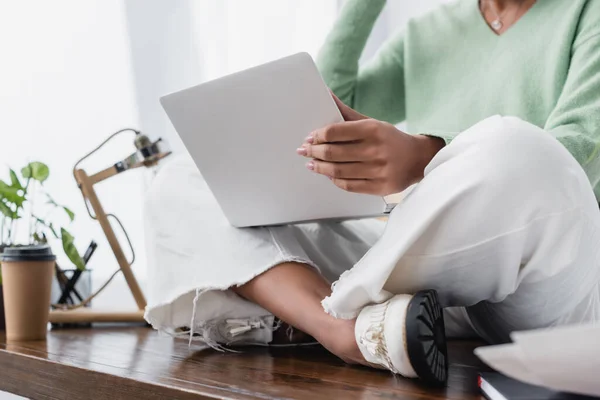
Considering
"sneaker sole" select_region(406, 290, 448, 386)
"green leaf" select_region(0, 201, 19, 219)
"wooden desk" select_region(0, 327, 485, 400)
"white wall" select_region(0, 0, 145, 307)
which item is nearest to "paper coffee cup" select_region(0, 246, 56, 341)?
"wooden desk" select_region(0, 327, 485, 400)

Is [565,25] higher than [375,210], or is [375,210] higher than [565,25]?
[565,25]

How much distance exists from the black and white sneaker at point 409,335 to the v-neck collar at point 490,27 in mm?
844

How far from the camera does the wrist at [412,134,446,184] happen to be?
916 mm

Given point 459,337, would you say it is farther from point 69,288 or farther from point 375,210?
point 69,288

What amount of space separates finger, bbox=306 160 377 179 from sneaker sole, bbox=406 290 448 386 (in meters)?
0.17

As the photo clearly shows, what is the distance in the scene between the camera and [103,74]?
2219 millimetres

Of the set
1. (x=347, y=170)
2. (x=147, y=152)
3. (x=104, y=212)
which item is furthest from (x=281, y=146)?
(x=104, y=212)

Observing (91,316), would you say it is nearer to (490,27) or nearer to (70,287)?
(70,287)

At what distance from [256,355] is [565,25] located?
2.80ft

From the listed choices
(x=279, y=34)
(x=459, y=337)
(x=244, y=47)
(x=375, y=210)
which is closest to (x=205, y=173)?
(x=375, y=210)

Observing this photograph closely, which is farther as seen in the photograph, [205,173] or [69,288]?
[69,288]

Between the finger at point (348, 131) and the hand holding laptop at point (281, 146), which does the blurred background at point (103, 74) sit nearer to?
the hand holding laptop at point (281, 146)

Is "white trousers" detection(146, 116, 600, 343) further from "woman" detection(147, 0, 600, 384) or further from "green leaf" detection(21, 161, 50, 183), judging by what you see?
"green leaf" detection(21, 161, 50, 183)

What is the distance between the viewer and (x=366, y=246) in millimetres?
1323
